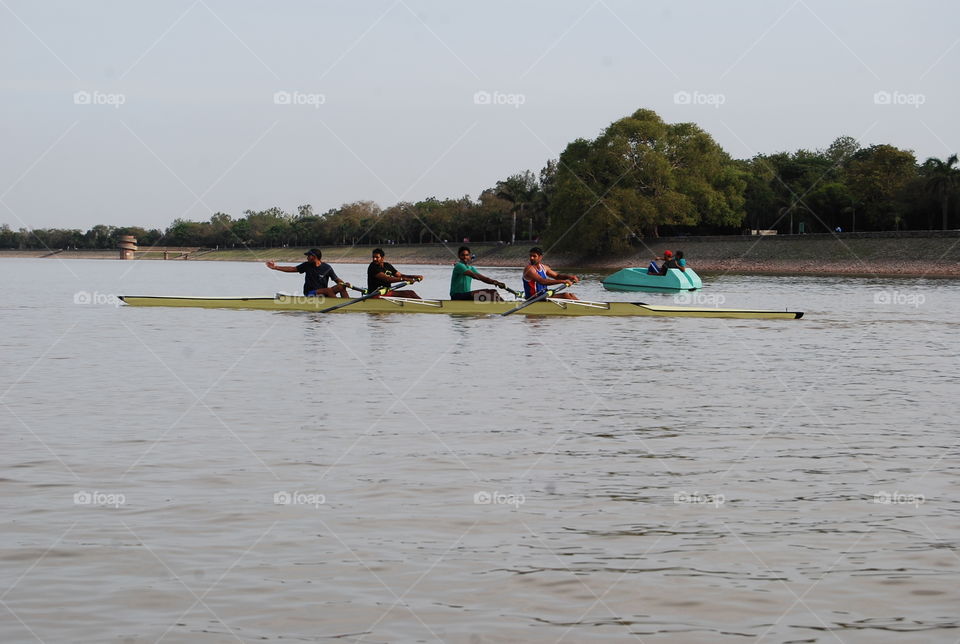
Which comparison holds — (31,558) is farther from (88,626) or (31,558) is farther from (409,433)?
(409,433)

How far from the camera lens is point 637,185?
92.0m

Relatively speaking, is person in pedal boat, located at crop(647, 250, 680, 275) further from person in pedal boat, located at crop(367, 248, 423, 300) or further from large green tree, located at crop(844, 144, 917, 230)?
large green tree, located at crop(844, 144, 917, 230)

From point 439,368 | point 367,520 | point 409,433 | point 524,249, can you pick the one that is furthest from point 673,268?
point 524,249

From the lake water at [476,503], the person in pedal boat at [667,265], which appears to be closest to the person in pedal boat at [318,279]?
the lake water at [476,503]

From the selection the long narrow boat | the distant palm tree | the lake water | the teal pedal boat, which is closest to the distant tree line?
the distant palm tree

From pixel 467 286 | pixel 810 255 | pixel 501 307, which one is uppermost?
pixel 810 255

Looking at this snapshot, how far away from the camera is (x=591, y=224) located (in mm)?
90812

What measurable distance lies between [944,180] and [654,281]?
47.2 m

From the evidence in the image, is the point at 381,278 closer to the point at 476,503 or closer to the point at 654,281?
the point at 476,503

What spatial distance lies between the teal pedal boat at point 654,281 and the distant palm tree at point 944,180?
44867 mm

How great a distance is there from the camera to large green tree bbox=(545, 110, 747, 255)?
89.9m

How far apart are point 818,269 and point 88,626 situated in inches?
3012

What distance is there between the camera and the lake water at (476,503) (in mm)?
5605

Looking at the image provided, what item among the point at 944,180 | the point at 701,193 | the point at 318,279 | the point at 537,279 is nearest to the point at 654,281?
the point at 537,279
